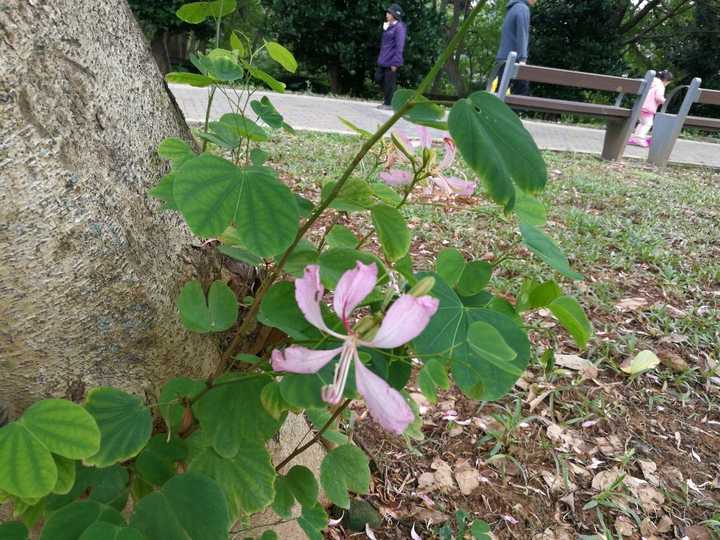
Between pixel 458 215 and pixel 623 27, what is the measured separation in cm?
1354

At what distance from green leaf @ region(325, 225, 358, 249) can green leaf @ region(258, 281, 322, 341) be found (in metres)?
0.21

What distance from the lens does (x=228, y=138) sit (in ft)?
3.12

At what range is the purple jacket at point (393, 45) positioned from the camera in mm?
8707

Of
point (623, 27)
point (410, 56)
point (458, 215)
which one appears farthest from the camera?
point (623, 27)

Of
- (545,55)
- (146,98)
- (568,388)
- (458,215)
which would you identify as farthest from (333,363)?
(545,55)

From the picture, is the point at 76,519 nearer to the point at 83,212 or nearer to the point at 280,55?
the point at 83,212

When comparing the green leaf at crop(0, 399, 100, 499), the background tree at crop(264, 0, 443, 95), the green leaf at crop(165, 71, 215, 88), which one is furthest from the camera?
the background tree at crop(264, 0, 443, 95)

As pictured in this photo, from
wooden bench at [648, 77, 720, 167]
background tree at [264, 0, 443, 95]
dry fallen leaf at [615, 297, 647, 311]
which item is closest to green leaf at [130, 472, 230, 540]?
dry fallen leaf at [615, 297, 647, 311]

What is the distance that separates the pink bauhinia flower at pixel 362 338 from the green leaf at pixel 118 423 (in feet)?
1.02

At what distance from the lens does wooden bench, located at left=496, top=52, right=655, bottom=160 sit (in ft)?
18.0

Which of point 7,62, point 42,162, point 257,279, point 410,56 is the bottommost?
point 410,56

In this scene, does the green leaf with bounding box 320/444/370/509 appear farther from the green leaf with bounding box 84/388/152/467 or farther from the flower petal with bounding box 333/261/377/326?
the flower petal with bounding box 333/261/377/326

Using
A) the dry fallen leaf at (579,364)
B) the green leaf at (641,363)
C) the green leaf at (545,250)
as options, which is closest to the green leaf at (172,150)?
the green leaf at (545,250)

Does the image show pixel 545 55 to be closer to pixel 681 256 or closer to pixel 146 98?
pixel 681 256
